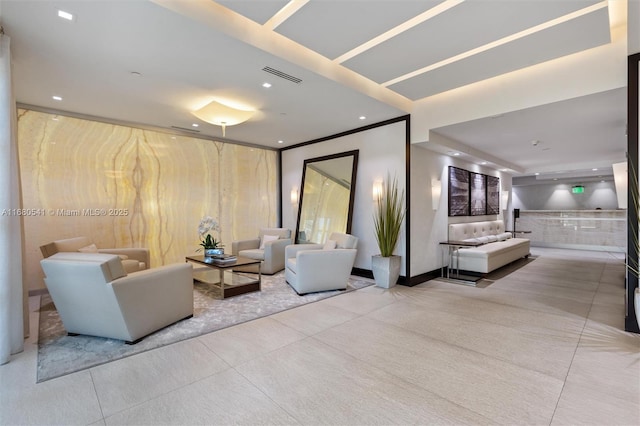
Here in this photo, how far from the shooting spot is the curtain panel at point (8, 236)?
8.80 ft

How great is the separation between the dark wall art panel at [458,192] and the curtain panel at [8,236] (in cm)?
696

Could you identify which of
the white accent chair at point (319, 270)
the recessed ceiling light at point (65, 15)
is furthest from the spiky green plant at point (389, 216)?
the recessed ceiling light at point (65, 15)

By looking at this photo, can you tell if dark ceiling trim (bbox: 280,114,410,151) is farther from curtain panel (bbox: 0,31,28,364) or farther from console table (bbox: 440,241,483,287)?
curtain panel (bbox: 0,31,28,364)

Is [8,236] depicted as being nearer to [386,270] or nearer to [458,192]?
[386,270]

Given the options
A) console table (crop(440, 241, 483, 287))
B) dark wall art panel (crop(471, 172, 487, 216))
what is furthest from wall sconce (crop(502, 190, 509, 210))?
console table (crop(440, 241, 483, 287))

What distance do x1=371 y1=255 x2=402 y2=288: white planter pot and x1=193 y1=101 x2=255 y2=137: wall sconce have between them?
3.34m

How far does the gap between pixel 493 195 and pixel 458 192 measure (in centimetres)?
260

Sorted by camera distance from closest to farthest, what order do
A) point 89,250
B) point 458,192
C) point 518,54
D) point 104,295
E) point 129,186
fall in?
point 104,295 → point 518,54 → point 89,250 → point 129,186 → point 458,192

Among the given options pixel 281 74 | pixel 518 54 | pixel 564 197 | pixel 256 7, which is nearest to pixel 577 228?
pixel 564 197

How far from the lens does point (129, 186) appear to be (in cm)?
573

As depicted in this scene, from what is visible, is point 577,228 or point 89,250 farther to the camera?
point 577,228

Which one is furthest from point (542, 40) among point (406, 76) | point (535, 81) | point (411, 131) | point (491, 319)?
point (491, 319)

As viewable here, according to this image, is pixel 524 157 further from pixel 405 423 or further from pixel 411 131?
pixel 405 423

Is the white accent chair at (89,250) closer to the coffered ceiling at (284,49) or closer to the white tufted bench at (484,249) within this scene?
the coffered ceiling at (284,49)
